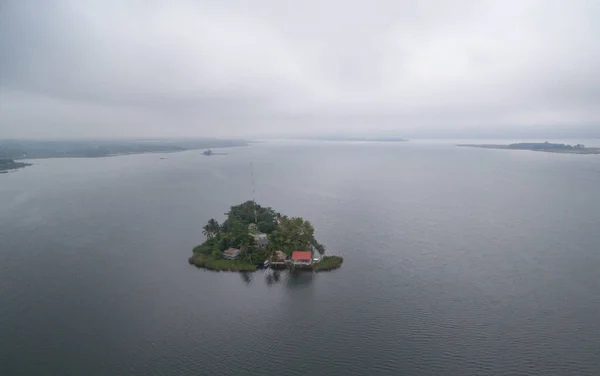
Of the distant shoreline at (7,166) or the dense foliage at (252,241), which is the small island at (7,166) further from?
the dense foliage at (252,241)

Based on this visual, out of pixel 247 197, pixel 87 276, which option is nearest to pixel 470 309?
pixel 87 276

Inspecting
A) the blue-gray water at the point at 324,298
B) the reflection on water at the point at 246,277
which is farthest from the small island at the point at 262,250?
the blue-gray water at the point at 324,298

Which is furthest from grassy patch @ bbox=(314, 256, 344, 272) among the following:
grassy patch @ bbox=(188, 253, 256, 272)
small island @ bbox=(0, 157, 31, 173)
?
small island @ bbox=(0, 157, 31, 173)

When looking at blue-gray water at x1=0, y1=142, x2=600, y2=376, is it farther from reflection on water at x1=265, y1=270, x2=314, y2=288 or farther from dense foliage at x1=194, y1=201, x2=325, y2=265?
dense foliage at x1=194, y1=201, x2=325, y2=265

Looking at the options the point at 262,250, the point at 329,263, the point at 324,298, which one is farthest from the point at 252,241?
the point at 324,298

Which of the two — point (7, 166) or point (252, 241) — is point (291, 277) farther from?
point (7, 166)

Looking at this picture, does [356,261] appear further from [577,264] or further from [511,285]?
[577,264]
